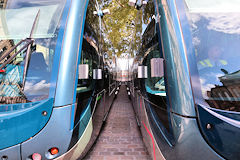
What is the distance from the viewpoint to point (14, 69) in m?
1.56

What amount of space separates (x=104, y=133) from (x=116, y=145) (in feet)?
2.37

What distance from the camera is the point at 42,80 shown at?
5.16 ft

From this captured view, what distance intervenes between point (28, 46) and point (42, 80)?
0.47m

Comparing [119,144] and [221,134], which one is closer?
[221,134]

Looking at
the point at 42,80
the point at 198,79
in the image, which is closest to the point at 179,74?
the point at 198,79

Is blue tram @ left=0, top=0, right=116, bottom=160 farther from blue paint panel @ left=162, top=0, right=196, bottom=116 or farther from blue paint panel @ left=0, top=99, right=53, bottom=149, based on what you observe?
blue paint panel @ left=162, top=0, right=196, bottom=116

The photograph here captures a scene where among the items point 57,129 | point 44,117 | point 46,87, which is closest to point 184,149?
point 57,129

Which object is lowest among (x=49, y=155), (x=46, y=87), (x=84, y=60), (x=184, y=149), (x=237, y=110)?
(x=49, y=155)

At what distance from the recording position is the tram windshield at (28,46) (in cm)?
150

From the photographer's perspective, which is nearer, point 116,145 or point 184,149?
point 184,149

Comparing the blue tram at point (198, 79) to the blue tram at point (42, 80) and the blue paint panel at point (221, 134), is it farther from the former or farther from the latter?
the blue tram at point (42, 80)

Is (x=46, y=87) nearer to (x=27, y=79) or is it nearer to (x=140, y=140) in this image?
(x=27, y=79)

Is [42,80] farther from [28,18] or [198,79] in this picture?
[198,79]

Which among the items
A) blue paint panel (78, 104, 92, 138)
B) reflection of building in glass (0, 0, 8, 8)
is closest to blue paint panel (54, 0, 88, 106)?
blue paint panel (78, 104, 92, 138)
